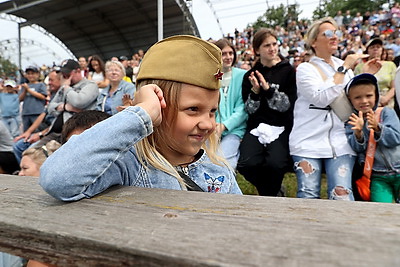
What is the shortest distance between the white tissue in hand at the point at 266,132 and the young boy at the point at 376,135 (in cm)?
58

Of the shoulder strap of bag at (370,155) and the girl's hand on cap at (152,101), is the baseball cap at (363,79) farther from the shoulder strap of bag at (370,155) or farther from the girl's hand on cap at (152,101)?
the girl's hand on cap at (152,101)

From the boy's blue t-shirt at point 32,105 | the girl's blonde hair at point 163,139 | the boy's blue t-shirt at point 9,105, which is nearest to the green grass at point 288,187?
the girl's blonde hair at point 163,139

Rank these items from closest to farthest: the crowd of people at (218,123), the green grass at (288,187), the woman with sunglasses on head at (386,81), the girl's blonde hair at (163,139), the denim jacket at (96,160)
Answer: the denim jacket at (96,160), the crowd of people at (218,123), the girl's blonde hair at (163,139), the woman with sunglasses on head at (386,81), the green grass at (288,187)

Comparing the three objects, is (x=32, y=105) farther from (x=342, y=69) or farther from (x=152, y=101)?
(x=152, y=101)

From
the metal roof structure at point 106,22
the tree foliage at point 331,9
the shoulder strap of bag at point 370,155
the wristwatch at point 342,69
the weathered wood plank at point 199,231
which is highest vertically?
the tree foliage at point 331,9

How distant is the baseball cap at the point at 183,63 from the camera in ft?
3.77

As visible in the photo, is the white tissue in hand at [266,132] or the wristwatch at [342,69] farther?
the white tissue in hand at [266,132]

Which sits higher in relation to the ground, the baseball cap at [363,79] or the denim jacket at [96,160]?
the baseball cap at [363,79]

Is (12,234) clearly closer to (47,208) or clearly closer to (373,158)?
(47,208)

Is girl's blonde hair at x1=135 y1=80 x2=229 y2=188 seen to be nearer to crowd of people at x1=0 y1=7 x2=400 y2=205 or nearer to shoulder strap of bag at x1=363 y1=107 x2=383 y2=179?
crowd of people at x1=0 y1=7 x2=400 y2=205

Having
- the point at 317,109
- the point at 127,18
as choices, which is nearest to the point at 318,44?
the point at 317,109

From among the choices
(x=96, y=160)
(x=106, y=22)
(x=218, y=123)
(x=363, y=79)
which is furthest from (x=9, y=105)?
(x=106, y=22)

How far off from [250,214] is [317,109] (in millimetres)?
2285

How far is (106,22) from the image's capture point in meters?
22.2
